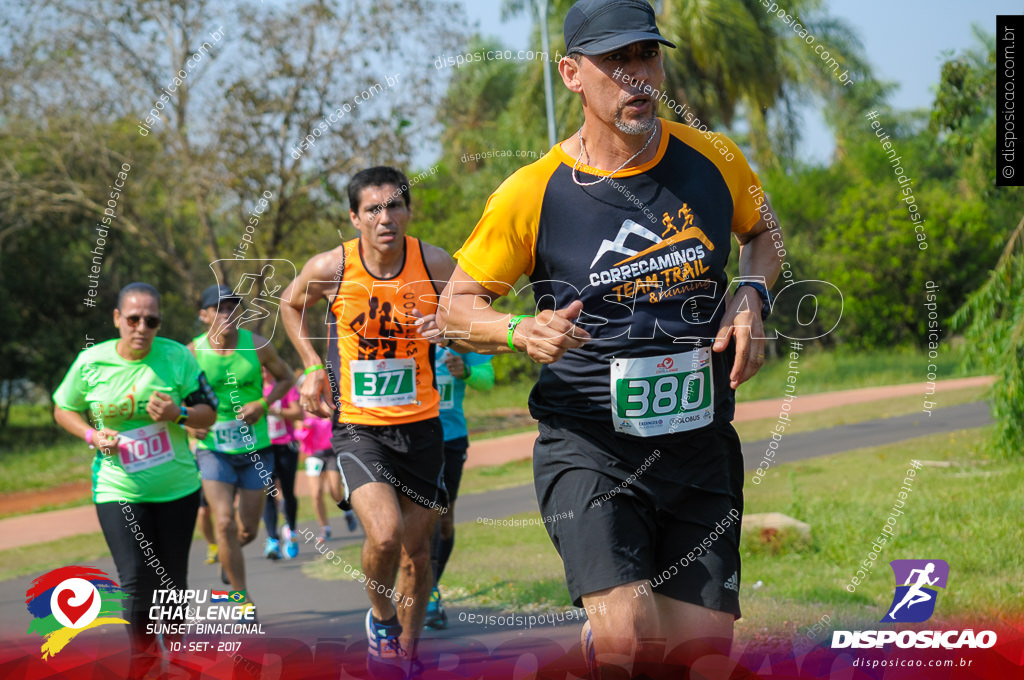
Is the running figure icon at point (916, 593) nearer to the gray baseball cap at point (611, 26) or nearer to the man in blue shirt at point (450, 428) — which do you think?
the man in blue shirt at point (450, 428)

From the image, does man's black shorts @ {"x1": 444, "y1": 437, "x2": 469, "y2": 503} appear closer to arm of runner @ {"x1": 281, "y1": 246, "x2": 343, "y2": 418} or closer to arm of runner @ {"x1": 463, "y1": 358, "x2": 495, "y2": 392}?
arm of runner @ {"x1": 463, "y1": 358, "x2": 495, "y2": 392}

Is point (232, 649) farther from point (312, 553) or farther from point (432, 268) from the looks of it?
point (312, 553)

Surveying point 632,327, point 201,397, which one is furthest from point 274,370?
point 632,327

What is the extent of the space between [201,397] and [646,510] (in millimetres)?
3181

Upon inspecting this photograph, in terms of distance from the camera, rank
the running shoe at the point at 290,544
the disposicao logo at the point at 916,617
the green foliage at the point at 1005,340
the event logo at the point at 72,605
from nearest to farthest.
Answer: the disposicao logo at the point at 916,617 → the event logo at the point at 72,605 → the green foliage at the point at 1005,340 → the running shoe at the point at 290,544

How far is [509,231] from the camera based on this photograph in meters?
3.26

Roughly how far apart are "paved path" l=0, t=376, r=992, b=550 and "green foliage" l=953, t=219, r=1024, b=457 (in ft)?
13.7

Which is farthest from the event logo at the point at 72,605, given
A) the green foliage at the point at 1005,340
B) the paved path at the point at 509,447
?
the green foliage at the point at 1005,340

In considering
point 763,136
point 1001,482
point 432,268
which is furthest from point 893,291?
point 432,268

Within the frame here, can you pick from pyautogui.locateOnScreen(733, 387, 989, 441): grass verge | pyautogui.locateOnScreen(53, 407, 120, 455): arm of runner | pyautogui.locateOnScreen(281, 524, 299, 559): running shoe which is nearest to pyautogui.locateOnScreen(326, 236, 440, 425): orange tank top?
pyautogui.locateOnScreen(53, 407, 120, 455): arm of runner

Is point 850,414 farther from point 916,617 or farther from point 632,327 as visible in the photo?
point 632,327

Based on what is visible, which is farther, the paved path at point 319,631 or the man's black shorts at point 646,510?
the paved path at point 319,631

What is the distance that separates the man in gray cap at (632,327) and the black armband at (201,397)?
2.69 meters

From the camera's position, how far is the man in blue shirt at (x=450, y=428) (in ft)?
21.7
